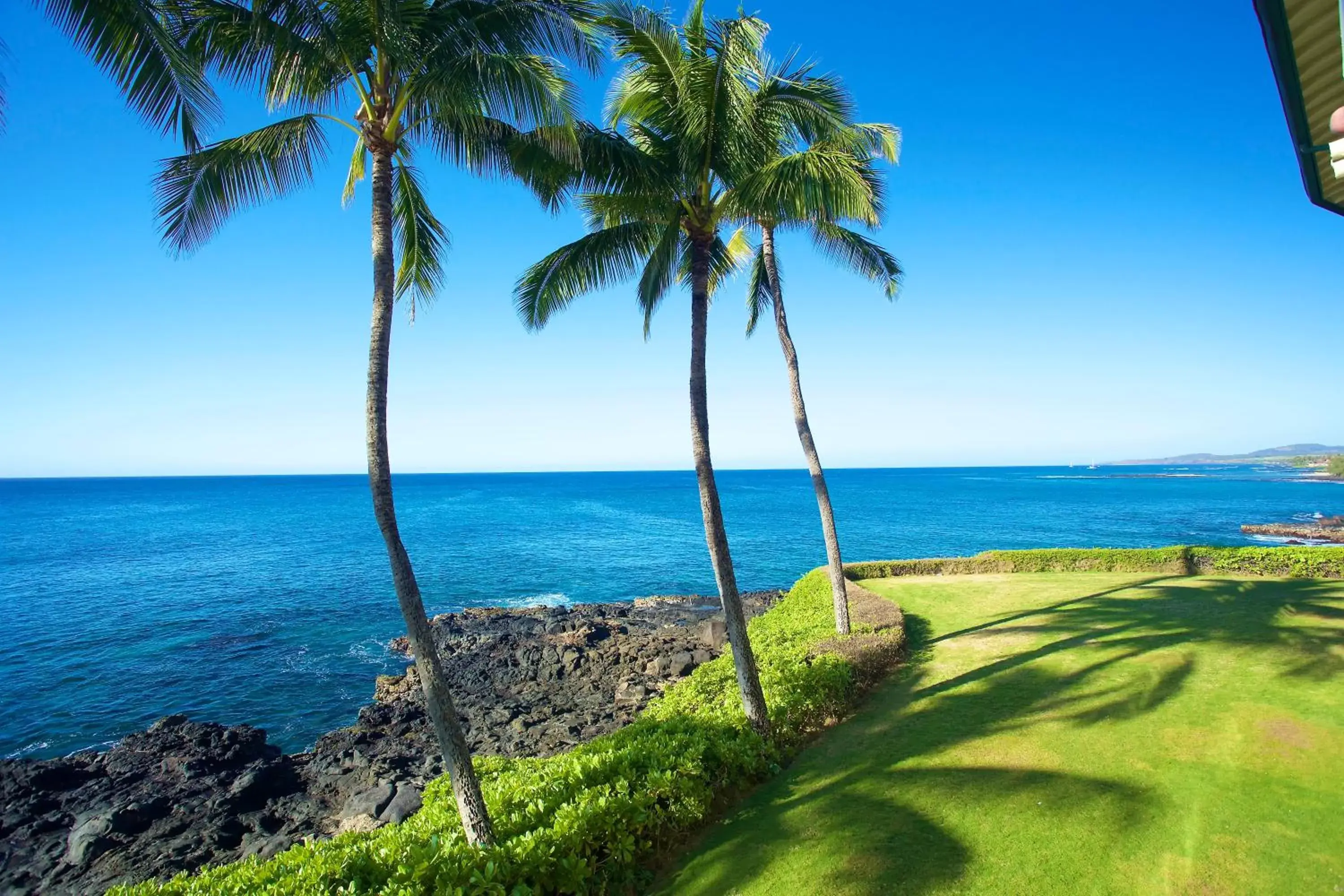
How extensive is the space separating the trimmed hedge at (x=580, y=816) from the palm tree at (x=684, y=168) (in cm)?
102

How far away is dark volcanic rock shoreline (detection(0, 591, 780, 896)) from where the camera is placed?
1162 cm

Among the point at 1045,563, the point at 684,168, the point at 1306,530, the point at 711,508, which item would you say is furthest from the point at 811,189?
the point at 1306,530

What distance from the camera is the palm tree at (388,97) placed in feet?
23.8

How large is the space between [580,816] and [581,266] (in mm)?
8256

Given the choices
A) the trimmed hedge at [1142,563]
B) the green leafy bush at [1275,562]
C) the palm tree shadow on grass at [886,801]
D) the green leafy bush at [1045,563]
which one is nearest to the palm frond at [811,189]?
the palm tree shadow on grass at [886,801]

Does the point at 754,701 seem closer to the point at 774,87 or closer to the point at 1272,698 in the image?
the point at 1272,698

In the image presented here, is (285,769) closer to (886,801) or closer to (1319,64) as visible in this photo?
(886,801)

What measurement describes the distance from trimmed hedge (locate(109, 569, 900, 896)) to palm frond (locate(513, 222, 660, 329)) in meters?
7.33

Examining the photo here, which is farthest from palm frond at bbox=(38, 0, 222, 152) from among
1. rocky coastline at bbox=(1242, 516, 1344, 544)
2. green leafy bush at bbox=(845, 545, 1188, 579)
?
rocky coastline at bbox=(1242, 516, 1344, 544)

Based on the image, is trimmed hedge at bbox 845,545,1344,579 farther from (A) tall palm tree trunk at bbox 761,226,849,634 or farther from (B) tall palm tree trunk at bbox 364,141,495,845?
(B) tall palm tree trunk at bbox 364,141,495,845

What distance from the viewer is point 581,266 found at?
11.0 metres

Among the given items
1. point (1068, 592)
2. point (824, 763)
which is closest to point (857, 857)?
point (824, 763)

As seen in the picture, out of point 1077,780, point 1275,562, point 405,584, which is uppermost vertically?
point 405,584

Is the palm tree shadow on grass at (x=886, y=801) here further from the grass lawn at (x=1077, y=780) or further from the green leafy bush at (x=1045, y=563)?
the green leafy bush at (x=1045, y=563)
